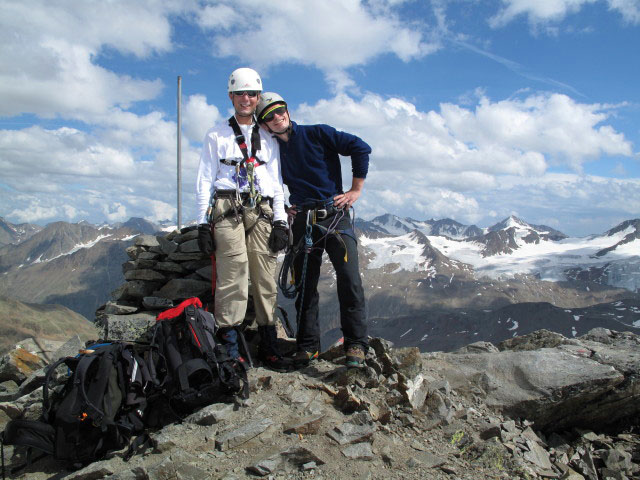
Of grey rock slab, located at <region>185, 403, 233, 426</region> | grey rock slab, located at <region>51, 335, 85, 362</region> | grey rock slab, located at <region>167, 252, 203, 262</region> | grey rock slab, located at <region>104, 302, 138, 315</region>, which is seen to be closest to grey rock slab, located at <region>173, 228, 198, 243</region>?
grey rock slab, located at <region>167, 252, 203, 262</region>

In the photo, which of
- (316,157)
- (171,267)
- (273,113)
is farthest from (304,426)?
(171,267)

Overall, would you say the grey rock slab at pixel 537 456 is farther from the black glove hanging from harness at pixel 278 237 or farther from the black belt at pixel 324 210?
the black glove hanging from harness at pixel 278 237

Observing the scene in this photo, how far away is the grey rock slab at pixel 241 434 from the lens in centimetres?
660

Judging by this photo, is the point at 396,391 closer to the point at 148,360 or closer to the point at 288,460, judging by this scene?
the point at 288,460

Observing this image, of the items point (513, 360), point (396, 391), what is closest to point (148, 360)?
point (396, 391)

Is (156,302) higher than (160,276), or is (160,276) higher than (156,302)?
(160,276)

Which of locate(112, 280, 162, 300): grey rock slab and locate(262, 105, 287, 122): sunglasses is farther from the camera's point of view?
locate(112, 280, 162, 300): grey rock slab

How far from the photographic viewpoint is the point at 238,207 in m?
8.45

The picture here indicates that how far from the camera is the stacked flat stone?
1059 cm

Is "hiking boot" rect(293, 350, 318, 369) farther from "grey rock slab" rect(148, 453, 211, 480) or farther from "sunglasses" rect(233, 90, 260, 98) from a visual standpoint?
"sunglasses" rect(233, 90, 260, 98)

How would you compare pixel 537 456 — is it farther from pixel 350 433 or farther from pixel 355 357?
pixel 355 357

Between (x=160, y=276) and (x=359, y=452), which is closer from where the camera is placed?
(x=359, y=452)

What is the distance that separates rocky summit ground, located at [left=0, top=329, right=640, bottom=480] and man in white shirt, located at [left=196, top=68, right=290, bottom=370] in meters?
1.61

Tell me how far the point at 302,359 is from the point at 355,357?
1.35m
